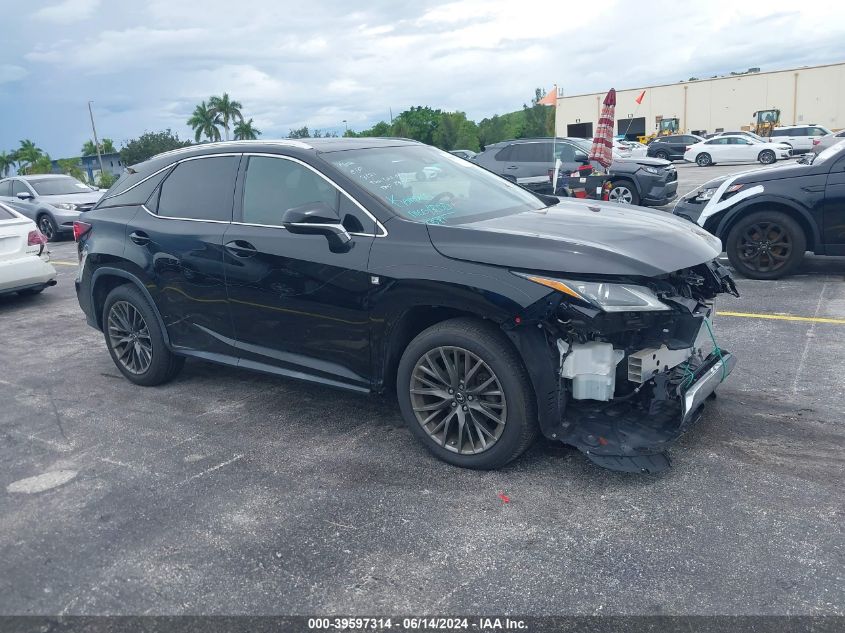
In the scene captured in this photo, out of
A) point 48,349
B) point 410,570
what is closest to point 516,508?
point 410,570

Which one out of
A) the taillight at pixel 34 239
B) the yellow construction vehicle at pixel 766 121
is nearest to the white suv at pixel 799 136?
the yellow construction vehicle at pixel 766 121

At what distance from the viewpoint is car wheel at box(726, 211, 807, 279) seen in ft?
25.7

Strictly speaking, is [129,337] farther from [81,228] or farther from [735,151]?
[735,151]

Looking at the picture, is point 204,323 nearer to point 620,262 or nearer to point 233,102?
point 620,262

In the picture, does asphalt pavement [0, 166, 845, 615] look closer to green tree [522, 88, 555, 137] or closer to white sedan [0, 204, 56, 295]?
white sedan [0, 204, 56, 295]

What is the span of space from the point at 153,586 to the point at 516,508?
1694 mm

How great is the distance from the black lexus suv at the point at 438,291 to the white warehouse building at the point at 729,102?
2118 inches

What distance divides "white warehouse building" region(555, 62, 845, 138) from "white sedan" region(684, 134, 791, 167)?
21.1 meters

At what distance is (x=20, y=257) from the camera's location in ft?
30.1

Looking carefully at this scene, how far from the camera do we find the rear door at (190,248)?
4.80 meters

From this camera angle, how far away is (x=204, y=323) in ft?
16.3

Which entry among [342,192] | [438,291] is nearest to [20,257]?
[342,192]

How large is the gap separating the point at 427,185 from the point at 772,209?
204 inches

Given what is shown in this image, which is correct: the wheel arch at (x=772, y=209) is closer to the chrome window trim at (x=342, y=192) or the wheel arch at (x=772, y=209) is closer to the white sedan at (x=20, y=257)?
the chrome window trim at (x=342, y=192)
